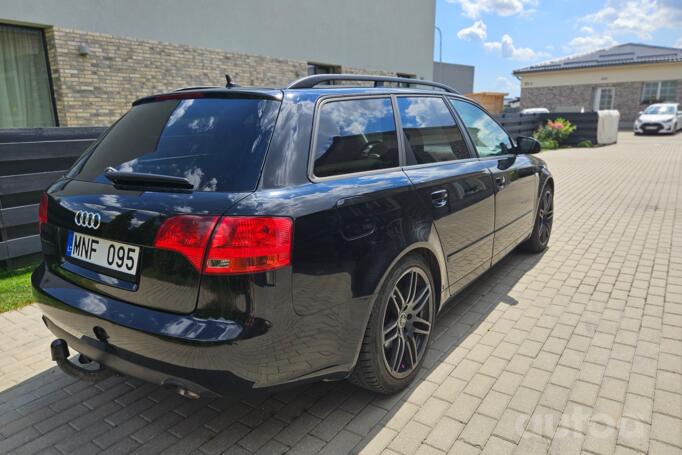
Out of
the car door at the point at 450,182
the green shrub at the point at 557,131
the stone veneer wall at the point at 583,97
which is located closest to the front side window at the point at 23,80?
the car door at the point at 450,182

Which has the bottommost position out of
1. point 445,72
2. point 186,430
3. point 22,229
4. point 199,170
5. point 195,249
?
point 186,430

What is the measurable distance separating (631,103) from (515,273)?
36841 mm

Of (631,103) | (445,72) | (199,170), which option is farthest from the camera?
(445,72)

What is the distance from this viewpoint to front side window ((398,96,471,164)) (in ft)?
10.3

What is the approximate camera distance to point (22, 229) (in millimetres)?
4887

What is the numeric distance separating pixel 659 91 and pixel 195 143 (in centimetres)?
4045

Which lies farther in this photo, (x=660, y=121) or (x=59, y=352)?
(x=660, y=121)

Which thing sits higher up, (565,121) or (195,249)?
(565,121)

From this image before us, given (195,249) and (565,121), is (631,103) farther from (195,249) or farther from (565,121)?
(195,249)

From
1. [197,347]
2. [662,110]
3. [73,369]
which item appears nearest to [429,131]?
[197,347]

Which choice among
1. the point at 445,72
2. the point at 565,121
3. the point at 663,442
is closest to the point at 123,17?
the point at 663,442

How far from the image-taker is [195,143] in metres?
2.33

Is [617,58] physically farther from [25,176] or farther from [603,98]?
[25,176]

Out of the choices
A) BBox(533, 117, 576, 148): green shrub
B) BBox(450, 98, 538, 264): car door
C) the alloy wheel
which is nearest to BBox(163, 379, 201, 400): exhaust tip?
the alloy wheel
